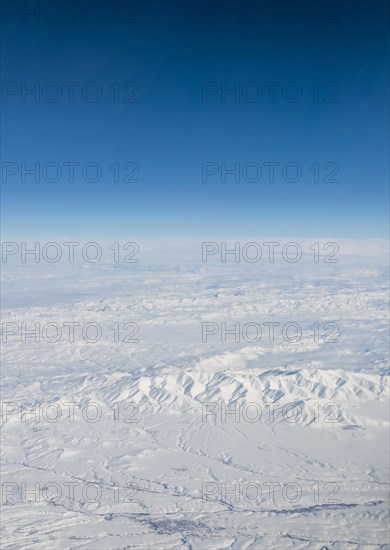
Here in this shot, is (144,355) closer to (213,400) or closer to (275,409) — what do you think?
(213,400)

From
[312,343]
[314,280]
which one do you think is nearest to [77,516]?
[312,343]

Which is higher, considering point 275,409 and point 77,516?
point 77,516

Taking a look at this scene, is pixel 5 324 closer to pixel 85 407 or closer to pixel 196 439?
pixel 85 407

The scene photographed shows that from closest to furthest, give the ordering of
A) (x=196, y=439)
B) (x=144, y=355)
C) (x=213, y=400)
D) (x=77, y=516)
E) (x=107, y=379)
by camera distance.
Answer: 1. (x=77, y=516)
2. (x=196, y=439)
3. (x=213, y=400)
4. (x=107, y=379)
5. (x=144, y=355)

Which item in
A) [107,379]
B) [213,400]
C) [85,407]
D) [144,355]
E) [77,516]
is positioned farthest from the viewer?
[144,355]

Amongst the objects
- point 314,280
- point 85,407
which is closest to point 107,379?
point 85,407

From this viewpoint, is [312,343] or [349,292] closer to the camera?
[312,343]
